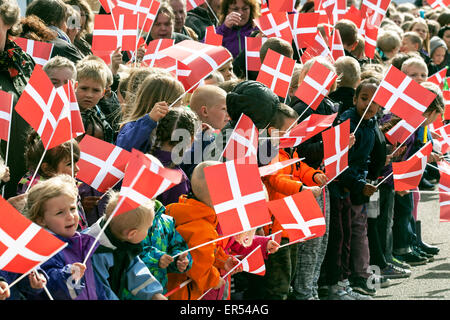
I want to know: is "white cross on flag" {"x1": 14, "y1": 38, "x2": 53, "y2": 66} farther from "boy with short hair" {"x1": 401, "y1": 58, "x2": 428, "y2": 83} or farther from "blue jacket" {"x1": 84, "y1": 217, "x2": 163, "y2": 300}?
"boy with short hair" {"x1": 401, "y1": 58, "x2": 428, "y2": 83}

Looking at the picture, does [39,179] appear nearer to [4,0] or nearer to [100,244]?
[100,244]

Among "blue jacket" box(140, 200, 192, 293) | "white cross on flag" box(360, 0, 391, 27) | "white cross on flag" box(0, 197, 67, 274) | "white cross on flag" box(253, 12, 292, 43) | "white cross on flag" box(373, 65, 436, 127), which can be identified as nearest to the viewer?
"white cross on flag" box(0, 197, 67, 274)

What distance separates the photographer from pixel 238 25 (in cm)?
872

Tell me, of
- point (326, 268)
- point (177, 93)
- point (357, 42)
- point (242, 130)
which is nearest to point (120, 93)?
point (177, 93)

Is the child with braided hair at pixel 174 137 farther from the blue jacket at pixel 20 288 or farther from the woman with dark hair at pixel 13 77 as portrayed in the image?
the blue jacket at pixel 20 288

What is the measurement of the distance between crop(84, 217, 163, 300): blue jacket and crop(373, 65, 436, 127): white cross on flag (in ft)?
10.2

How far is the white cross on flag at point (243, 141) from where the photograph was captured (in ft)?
16.2

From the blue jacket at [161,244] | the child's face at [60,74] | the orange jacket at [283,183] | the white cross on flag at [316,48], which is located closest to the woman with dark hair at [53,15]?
the child's face at [60,74]

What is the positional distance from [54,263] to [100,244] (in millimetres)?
309

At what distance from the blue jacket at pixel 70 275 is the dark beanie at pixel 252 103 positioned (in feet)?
5.97

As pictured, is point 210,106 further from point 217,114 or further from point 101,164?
point 101,164

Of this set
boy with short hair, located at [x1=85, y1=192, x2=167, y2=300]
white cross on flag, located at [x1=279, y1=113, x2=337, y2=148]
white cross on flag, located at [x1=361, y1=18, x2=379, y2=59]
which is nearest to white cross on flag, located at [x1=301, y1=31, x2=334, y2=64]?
white cross on flag, located at [x1=361, y1=18, x2=379, y2=59]

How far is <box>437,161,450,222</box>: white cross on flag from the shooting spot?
6750 mm
